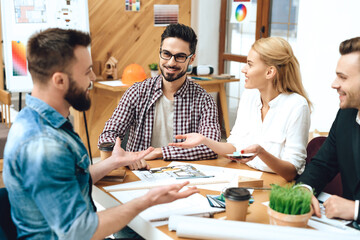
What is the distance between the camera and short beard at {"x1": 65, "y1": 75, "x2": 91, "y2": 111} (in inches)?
52.2

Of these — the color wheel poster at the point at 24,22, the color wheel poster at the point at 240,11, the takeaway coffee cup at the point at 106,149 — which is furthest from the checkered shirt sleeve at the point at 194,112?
the color wheel poster at the point at 240,11

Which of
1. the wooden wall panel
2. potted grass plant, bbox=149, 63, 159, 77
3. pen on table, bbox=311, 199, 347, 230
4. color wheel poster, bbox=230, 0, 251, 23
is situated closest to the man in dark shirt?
pen on table, bbox=311, 199, 347, 230

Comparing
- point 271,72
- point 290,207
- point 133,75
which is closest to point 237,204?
point 290,207

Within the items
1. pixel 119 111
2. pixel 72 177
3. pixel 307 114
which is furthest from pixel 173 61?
pixel 72 177

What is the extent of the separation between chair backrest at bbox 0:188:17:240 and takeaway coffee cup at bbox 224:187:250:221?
66cm

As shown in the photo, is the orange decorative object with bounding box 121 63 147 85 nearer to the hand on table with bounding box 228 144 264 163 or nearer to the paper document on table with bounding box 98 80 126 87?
the paper document on table with bounding box 98 80 126 87

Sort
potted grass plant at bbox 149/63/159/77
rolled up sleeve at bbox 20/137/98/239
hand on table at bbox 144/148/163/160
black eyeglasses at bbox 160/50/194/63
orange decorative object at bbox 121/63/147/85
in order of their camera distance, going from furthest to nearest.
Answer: potted grass plant at bbox 149/63/159/77 < orange decorative object at bbox 121/63/147/85 < black eyeglasses at bbox 160/50/194/63 < hand on table at bbox 144/148/163/160 < rolled up sleeve at bbox 20/137/98/239

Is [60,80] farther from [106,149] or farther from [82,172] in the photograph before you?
[106,149]

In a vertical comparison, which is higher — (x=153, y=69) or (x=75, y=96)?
(x=75, y=96)

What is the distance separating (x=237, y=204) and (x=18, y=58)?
330 centimetres

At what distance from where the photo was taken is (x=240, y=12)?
513 cm

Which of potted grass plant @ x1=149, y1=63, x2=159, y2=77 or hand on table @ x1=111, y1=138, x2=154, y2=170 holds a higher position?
potted grass plant @ x1=149, y1=63, x2=159, y2=77

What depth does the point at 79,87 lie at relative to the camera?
4.41 ft

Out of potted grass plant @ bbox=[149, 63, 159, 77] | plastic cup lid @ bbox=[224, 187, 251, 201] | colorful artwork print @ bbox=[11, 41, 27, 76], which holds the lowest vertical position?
plastic cup lid @ bbox=[224, 187, 251, 201]
